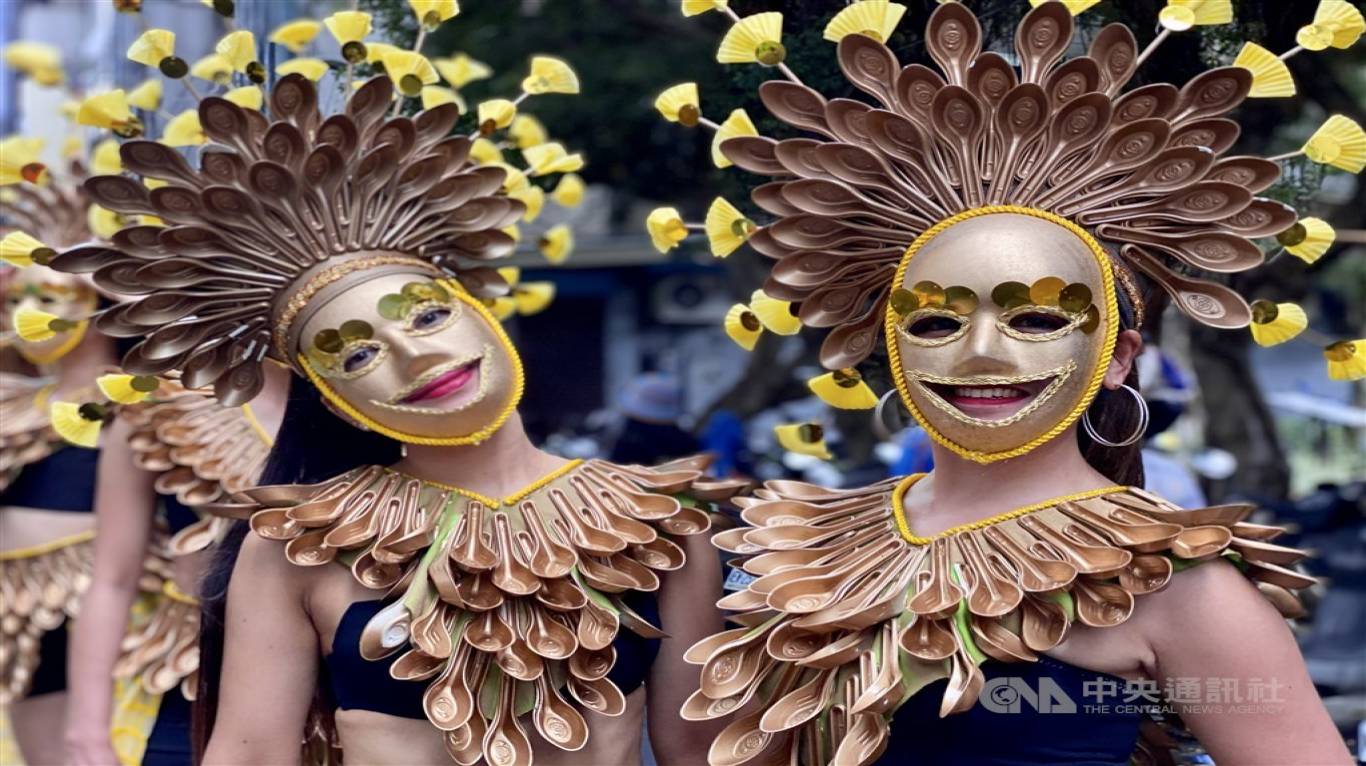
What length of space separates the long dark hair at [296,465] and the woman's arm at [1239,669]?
142cm

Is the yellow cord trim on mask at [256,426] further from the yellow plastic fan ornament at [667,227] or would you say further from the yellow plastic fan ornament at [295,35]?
the yellow plastic fan ornament at [667,227]

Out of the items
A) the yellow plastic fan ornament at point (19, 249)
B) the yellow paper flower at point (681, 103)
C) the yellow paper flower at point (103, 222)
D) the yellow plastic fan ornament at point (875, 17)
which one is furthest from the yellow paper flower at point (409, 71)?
the yellow paper flower at point (103, 222)

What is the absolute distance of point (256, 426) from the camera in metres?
3.65

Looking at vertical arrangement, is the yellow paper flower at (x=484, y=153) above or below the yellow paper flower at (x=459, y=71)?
below

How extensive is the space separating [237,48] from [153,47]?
0.16 meters

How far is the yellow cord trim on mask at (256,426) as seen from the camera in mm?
3615

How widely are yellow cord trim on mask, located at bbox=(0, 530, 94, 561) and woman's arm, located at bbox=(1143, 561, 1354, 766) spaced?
3089 mm

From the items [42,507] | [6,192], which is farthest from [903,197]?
[6,192]

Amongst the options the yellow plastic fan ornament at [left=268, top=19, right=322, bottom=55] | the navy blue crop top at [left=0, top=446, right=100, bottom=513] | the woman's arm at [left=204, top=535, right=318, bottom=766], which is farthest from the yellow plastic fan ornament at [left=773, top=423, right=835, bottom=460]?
the navy blue crop top at [left=0, top=446, right=100, bottom=513]

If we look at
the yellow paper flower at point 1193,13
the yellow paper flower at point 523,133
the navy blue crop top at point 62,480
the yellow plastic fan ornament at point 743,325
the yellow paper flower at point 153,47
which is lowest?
the navy blue crop top at point 62,480

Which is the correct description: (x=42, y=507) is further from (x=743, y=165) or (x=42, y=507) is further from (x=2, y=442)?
(x=743, y=165)

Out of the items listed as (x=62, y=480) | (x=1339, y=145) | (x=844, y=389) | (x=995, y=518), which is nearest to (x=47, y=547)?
→ (x=62, y=480)

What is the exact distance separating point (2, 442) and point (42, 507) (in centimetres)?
21

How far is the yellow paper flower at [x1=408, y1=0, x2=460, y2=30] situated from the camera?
3126 millimetres
